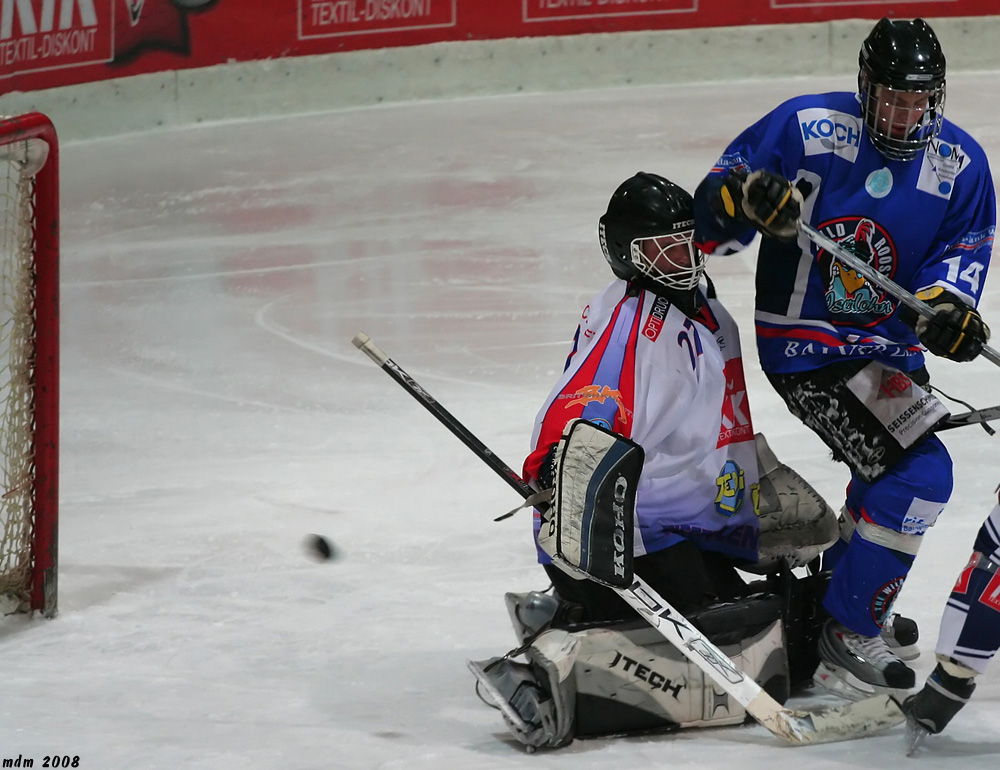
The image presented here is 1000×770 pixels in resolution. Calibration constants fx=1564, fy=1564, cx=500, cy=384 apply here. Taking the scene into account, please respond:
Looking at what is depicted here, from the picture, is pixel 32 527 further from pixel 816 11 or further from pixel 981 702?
pixel 816 11

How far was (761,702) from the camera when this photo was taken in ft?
9.68

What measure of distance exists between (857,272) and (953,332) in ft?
0.86

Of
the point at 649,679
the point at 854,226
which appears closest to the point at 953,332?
the point at 854,226

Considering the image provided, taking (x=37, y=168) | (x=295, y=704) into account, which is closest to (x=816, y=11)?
(x=37, y=168)

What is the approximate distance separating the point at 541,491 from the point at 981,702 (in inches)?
39.4

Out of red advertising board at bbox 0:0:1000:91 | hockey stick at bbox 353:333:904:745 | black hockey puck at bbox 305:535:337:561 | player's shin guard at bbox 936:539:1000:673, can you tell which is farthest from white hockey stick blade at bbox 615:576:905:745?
red advertising board at bbox 0:0:1000:91

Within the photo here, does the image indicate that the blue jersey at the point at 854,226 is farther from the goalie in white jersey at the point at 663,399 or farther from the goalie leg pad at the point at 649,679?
the goalie leg pad at the point at 649,679

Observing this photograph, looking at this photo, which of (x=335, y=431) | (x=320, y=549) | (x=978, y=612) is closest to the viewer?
(x=978, y=612)

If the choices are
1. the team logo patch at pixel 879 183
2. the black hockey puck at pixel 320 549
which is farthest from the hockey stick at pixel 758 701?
the black hockey puck at pixel 320 549

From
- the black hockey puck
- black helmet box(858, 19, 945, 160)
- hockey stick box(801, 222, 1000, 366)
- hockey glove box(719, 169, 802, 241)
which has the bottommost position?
the black hockey puck

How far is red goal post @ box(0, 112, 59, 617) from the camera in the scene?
12.8ft

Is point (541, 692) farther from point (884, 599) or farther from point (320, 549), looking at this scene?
point (320, 549)

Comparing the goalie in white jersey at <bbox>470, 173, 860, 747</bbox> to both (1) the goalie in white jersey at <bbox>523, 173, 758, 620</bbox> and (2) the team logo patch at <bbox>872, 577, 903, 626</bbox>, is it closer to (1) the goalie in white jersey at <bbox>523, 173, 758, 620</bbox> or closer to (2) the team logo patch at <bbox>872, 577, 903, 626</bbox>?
(1) the goalie in white jersey at <bbox>523, 173, 758, 620</bbox>

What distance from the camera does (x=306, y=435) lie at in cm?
534
